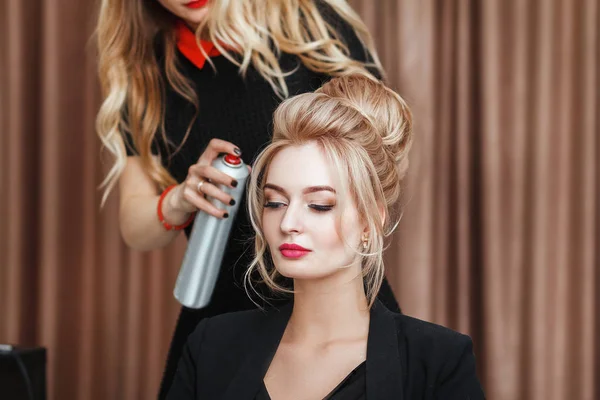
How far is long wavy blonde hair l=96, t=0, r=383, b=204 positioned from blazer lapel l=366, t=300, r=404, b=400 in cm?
47

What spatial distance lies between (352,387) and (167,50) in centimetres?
75

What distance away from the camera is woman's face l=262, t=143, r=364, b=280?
3.65 feet

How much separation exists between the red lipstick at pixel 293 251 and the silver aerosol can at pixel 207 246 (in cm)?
21

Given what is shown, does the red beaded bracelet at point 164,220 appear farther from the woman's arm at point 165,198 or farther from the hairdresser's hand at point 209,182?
the hairdresser's hand at point 209,182

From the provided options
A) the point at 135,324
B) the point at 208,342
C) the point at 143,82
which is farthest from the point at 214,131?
the point at 135,324

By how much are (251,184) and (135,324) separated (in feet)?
4.37

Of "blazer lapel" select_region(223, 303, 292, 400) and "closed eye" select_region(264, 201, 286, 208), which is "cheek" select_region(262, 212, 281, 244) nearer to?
"closed eye" select_region(264, 201, 286, 208)

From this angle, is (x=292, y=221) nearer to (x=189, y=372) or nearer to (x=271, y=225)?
(x=271, y=225)

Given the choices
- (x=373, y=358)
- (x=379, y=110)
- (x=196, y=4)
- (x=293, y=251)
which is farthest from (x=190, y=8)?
(x=373, y=358)

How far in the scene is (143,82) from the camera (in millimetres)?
1539

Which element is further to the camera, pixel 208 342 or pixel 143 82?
pixel 143 82

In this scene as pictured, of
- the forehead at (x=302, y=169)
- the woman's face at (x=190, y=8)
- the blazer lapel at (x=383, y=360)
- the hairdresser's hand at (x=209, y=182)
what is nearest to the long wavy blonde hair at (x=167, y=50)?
the woman's face at (x=190, y=8)

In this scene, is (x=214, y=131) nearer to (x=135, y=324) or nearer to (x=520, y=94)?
(x=520, y=94)

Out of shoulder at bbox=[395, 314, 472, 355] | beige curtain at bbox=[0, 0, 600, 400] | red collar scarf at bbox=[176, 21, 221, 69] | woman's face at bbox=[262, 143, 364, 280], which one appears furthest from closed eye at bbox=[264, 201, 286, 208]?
beige curtain at bbox=[0, 0, 600, 400]
